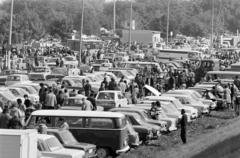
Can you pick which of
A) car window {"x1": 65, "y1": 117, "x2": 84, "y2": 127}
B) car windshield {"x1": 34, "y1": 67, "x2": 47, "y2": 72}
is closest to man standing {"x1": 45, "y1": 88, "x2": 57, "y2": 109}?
car window {"x1": 65, "y1": 117, "x2": 84, "y2": 127}

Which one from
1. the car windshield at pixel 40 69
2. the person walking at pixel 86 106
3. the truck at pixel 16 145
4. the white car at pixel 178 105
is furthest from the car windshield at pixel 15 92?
the car windshield at pixel 40 69

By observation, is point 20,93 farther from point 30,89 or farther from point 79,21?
point 79,21

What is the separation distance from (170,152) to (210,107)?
11.3m

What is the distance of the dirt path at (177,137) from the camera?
24.2 metres

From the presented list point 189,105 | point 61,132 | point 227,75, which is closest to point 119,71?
point 227,75

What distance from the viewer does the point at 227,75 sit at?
150ft

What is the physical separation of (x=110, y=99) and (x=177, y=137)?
226 inches

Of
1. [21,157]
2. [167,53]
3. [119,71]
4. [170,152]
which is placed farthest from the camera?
[167,53]

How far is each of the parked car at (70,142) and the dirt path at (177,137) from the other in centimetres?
227

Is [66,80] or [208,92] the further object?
[66,80]

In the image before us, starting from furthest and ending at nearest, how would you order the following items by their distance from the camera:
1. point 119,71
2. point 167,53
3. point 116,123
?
point 167,53 < point 119,71 < point 116,123

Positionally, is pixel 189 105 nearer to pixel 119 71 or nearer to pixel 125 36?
pixel 119 71

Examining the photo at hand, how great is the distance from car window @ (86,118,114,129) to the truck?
15.6 feet

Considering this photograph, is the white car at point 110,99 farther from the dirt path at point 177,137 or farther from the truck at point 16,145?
the truck at point 16,145
